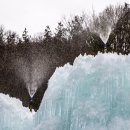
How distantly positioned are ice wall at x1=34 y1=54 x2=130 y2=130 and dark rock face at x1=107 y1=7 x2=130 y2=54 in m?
35.3

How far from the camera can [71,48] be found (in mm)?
50031

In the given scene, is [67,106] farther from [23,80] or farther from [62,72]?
[23,80]

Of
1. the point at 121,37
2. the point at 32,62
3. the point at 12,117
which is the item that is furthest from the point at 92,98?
the point at 32,62

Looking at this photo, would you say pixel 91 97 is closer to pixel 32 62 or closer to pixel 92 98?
pixel 92 98

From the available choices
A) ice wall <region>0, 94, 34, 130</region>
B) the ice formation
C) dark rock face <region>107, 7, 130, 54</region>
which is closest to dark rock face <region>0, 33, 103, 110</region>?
dark rock face <region>107, 7, 130, 54</region>

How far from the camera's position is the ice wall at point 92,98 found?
8.80 metres

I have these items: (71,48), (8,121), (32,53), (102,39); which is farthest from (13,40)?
(8,121)

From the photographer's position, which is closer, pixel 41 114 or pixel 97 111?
pixel 97 111

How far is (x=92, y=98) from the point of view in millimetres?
8922

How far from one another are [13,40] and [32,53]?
22.1ft

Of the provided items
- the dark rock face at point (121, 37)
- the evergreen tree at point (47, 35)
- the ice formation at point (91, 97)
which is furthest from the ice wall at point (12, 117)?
the evergreen tree at point (47, 35)

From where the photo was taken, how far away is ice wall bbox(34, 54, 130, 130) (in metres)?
8.80

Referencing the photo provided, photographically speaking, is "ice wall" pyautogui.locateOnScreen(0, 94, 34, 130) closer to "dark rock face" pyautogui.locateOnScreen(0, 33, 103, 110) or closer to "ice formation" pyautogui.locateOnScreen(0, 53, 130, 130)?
"ice formation" pyautogui.locateOnScreen(0, 53, 130, 130)

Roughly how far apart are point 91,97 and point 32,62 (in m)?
42.2
